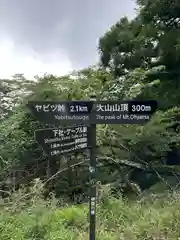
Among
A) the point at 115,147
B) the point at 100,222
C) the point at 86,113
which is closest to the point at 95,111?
the point at 86,113

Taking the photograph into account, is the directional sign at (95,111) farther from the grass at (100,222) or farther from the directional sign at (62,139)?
the grass at (100,222)

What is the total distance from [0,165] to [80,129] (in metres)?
5.38

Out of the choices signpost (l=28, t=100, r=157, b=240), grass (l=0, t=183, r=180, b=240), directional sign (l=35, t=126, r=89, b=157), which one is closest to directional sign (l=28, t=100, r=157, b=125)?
signpost (l=28, t=100, r=157, b=240)

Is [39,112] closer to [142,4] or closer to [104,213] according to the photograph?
[104,213]

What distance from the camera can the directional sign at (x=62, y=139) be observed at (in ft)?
16.4

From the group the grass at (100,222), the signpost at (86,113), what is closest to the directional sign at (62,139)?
the signpost at (86,113)

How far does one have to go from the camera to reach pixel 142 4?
41.9 feet

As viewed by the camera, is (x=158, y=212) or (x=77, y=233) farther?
(x=158, y=212)

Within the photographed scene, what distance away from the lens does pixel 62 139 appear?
5.08 m

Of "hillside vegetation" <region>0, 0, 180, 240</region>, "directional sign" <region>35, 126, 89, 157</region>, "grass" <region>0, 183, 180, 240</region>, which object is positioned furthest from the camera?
"hillside vegetation" <region>0, 0, 180, 240</region>

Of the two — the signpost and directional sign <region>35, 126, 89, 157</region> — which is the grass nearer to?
the signpost

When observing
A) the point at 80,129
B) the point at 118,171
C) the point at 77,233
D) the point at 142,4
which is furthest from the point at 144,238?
the point at 142,4

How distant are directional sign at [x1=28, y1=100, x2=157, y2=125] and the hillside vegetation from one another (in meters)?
1.54

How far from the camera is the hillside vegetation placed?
6441 mm
